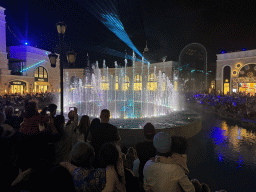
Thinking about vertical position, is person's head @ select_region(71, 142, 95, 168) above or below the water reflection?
above

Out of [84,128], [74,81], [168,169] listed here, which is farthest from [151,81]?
[168,169]

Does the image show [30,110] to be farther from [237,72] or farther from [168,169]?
[237,72]

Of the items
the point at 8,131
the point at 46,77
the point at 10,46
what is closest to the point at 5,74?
the point at 10,46

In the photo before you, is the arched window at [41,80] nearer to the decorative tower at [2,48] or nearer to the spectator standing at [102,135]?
the decorative tower at [2,48]

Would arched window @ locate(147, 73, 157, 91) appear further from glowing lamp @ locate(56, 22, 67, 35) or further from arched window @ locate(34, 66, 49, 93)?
glowing lamp @ locate(56, 22, 67, 35)

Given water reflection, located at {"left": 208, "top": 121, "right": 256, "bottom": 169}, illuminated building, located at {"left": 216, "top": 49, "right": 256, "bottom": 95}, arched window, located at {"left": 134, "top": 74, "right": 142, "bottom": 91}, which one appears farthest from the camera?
arched window, located at {"left": 134, "top": 74, "right": 142, "bottom": 91}

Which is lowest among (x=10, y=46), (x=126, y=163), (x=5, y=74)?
(x=126, y=163)

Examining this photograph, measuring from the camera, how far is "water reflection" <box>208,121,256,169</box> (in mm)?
5188

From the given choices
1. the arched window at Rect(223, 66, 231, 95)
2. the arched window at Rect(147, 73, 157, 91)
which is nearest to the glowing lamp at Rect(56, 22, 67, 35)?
the arched window at Rect(223, 66, 231, 95)

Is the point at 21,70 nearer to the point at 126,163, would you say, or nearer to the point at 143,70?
the point at 143,70

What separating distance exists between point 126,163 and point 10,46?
139 feet

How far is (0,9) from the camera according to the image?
93.2ft

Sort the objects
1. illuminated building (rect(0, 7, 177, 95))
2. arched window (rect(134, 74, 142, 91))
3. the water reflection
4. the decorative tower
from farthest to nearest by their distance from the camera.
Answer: arched window (rect(134, 74, 142, 91)), illuminated building (rect(0, 7, 177, 95)), the decorative tower, the water reflection

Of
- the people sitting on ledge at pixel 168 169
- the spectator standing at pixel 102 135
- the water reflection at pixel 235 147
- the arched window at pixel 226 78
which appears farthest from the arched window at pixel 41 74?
the people sitting on ledge at pixel 168 169
